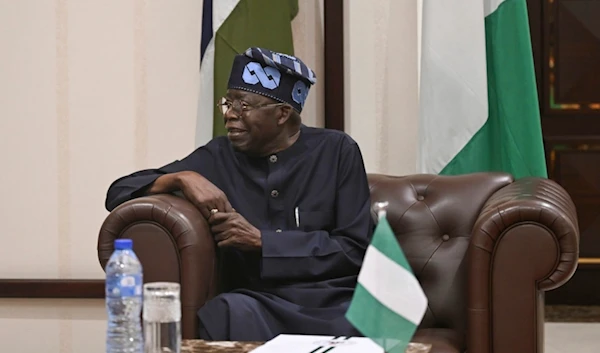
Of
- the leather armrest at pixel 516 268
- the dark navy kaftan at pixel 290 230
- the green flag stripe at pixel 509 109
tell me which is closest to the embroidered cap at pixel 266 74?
the dark navy kaftan at pixel 290 230

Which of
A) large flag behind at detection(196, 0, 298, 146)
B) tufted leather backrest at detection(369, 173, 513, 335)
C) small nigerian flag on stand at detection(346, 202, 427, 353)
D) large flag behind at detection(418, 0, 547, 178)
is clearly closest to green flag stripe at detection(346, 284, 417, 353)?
small nigerian flag on stand at detection(346, 202, 427, 353)

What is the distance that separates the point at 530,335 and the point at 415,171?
1.51 m

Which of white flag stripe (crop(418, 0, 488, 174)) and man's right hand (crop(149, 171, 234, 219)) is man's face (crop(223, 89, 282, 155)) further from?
white flag stripe (crop(418, 0, 488, 174))

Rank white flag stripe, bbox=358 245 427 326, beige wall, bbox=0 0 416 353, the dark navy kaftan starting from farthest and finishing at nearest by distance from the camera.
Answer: beige wall, bbox=0 0 416 353, the dark navy kaftan, white flag stripe, bbox=358 245 427 326

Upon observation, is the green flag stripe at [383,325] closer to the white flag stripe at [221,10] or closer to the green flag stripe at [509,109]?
the green flag stripe at [509,109]

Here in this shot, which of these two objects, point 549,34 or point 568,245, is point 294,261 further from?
point 549,34

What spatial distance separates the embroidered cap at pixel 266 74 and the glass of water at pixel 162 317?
1228 mm

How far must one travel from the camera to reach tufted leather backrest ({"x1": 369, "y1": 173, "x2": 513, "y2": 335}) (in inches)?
118

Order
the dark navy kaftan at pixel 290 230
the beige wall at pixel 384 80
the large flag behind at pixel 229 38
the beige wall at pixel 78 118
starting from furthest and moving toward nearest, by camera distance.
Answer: the beige wall at pixel 78 118 → the beige wall at pixel 384 80 → the large flag behind at pixel 229 38 → the dark navy kaftan at pixel 290 230

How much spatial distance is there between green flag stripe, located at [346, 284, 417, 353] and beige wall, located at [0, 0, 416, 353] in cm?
287

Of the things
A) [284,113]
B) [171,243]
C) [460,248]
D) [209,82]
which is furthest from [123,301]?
[209,82]

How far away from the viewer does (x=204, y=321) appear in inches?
107

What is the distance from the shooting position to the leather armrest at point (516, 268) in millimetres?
2607

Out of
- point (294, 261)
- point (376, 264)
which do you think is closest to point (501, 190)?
point (294, 261)
